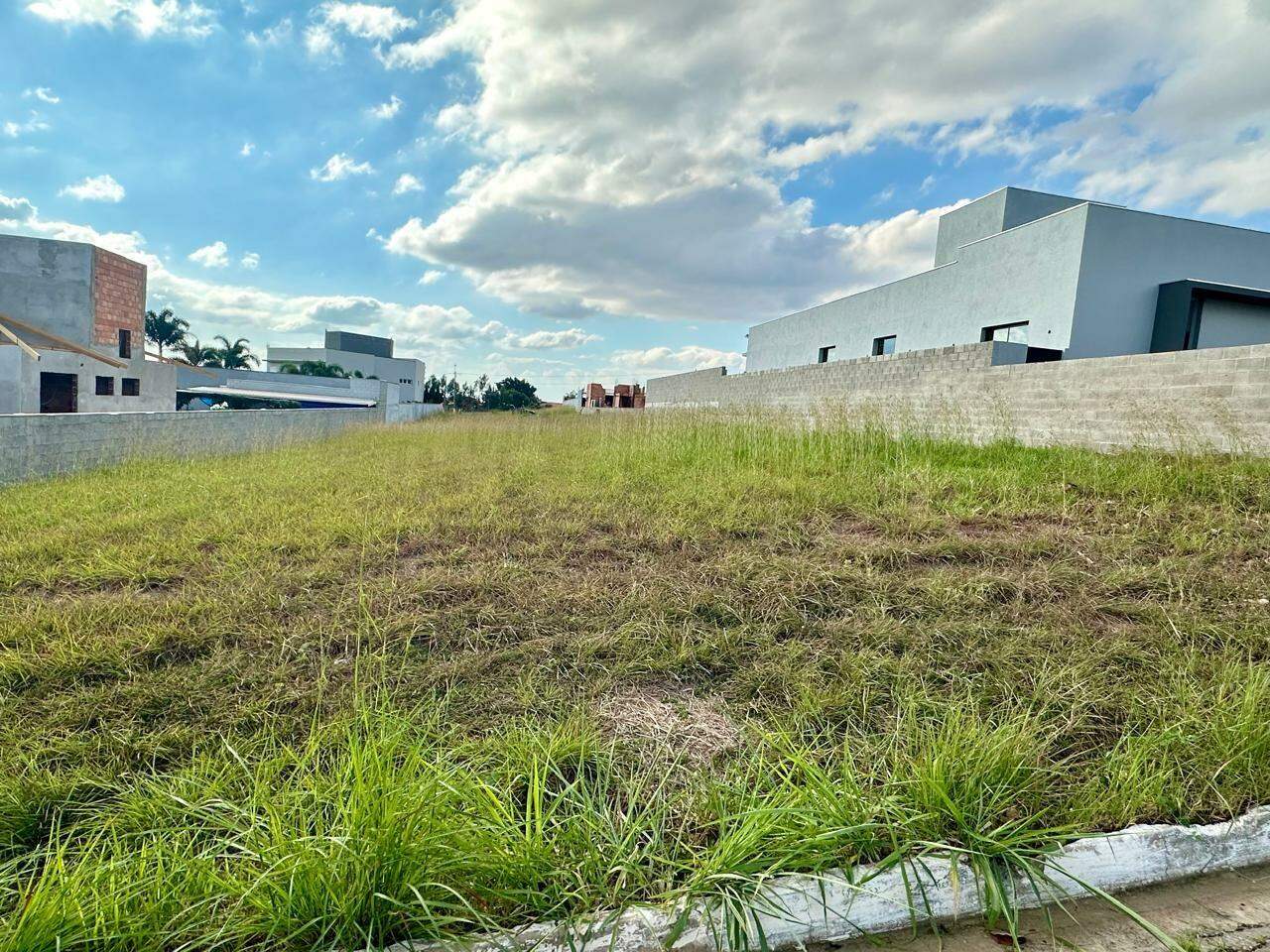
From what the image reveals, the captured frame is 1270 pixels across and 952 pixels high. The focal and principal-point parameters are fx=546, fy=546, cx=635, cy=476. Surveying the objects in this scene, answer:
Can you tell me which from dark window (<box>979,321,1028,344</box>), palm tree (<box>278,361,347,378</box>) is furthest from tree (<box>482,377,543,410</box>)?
dark window (<box>979,321,1028,344</box>)

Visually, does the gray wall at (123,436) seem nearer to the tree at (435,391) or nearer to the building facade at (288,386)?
the building facade at (288,386)

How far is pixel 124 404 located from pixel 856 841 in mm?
20627

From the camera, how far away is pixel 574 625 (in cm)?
235

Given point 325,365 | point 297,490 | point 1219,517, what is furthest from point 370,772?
point 325,365

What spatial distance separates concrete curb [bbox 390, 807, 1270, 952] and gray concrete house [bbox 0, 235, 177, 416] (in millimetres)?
17212

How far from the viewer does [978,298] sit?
12.5m

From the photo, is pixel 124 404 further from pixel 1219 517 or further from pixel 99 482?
pixel 1219 517

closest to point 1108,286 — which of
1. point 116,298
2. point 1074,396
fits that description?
point 1074,396

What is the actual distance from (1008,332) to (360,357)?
56798 mm

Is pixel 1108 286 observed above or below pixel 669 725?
above

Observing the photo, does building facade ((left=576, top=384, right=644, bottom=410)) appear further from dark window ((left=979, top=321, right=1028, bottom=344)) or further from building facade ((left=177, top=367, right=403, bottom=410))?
dark window ((left=979, top=321, right=1028, bottom=344))

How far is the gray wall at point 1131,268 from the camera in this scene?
1020cm

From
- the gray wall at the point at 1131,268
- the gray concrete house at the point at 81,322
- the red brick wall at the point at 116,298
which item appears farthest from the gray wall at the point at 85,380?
the gray wall at the point at 1131,268

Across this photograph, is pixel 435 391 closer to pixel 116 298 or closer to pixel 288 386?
pixel 288 386
